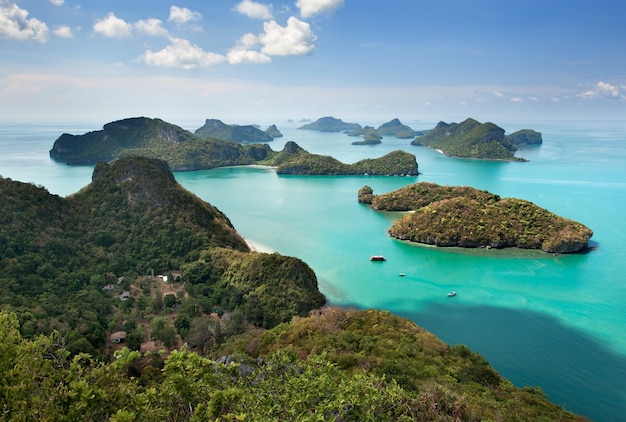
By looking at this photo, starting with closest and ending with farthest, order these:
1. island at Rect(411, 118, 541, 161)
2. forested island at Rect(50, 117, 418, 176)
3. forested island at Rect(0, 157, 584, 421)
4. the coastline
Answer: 1. forested island at Rect(0, 157, 584, 421)
2. the coastline
3. forested island at Rect(50, 117, 418, 176)
4. island at Rect(411, 118, 541, 161)

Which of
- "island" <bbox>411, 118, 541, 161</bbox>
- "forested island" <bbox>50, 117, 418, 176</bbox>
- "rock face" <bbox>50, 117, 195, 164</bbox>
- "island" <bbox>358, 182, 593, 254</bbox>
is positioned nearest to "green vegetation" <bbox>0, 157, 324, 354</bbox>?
"island" <bbox>358, 182, 593, 254</bbox>

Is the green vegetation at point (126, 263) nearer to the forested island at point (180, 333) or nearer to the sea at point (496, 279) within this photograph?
the forested island at point (180, 333)

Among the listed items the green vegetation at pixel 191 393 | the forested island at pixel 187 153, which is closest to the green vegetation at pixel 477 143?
the forested island at pixel 187 153

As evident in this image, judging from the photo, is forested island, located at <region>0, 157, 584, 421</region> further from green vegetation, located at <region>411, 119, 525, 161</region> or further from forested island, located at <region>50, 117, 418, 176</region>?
green vegetation, located at <region>411, 119, 525, 161</region>

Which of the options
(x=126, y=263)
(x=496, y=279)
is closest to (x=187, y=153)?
(x=126, y=263)

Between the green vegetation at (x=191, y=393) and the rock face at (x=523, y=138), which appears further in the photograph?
the rock face at (x=523, y=138)

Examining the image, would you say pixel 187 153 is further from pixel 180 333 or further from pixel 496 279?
pixel 496 279

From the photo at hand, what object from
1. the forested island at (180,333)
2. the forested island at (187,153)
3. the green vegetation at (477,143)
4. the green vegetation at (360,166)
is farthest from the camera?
the green vegetation at (477,143)
